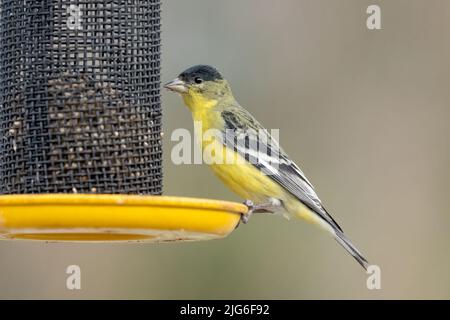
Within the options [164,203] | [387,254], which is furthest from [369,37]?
[164,203]

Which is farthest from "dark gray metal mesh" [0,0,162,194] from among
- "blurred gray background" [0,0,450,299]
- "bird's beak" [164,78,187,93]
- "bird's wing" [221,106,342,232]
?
"blurred gray background" [0,0,450,299]

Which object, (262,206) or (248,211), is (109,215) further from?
(262,206)

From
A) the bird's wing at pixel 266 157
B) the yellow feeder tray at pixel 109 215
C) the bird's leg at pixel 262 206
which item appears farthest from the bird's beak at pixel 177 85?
the yellow feeder tray at pixel 109 215

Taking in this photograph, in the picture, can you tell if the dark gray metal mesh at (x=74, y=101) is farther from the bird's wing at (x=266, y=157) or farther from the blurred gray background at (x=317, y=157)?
the blurred gray background at (x=317, y=157)

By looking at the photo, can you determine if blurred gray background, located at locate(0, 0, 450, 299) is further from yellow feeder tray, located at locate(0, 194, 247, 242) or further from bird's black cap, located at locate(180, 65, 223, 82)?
yellow feeder tray, located at locate(0, 194, 247, 242)

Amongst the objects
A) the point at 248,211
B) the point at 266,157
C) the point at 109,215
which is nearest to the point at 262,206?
the point at 266,157
